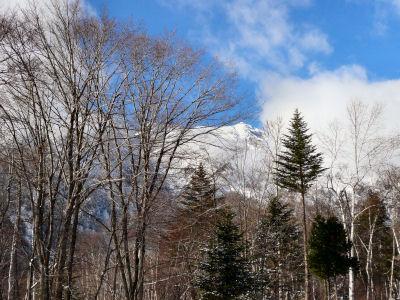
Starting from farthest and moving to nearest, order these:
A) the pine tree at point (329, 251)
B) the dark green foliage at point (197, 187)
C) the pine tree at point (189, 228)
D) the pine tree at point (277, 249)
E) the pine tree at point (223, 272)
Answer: the pine tree at point (277, 249), the pine tree at point (329, 251), the pine tree at point (223, 272), the dark green foliage at point (197, 187), the pine tree at point (189, 228)

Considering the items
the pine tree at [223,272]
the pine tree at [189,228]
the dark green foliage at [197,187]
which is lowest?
the pine tree at [223,272]

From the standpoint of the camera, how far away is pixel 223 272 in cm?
1977

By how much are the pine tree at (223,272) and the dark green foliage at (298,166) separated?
7976 millimetres

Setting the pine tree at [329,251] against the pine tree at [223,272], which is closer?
the pine tree at [223,272]

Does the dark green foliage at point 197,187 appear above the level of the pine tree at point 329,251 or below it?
above

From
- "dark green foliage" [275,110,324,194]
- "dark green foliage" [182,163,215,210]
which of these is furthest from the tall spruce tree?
"dark green foliage" [182,163,215,210]

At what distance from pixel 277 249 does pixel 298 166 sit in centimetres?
557

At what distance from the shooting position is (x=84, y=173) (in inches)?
342

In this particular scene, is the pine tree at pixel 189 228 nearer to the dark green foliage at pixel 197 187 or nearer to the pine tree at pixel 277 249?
the dark green foliage at pixel 197 187

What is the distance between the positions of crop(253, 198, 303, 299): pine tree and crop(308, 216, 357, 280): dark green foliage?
2375 mm

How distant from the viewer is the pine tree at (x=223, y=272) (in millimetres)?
19562

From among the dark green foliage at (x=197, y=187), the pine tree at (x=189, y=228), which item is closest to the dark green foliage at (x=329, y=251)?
the pine tree at (x=189, y=228)

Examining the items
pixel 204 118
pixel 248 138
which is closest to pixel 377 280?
pixel 248 138

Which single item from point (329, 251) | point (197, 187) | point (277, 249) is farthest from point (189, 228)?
point (277, 249)
